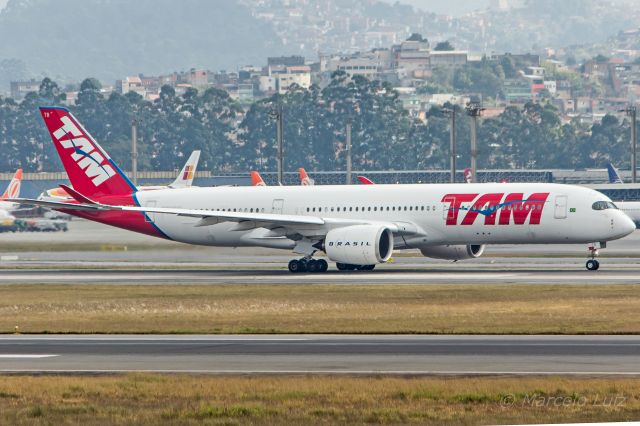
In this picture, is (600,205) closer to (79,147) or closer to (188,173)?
(79,147)

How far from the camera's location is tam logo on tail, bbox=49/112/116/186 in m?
70.0

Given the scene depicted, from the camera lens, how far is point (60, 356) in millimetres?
32562

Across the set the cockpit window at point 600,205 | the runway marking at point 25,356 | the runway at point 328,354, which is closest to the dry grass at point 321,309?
the runway at point 328,354

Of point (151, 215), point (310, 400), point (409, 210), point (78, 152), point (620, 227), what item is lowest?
point (310, 400)

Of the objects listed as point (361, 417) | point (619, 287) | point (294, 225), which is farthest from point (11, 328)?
point (294, 225)

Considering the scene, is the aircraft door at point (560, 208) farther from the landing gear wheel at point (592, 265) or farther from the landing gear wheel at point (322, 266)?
the landing gear wheel at point (322, 266)

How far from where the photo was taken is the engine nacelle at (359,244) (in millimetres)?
63344

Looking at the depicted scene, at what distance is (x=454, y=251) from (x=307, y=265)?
6.76m

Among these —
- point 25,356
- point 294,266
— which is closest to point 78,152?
point 294,266

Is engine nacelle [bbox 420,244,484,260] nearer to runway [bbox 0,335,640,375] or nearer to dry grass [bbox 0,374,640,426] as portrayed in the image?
runway [bbox 0,335,640,375]

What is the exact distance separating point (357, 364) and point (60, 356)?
22.3 feet

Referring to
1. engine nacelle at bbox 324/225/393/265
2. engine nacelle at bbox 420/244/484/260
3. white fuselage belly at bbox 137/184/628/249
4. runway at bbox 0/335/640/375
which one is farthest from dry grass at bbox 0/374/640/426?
engine nacelle at bbox 420/244/484/260

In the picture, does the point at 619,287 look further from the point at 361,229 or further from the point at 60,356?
the point at 60,356

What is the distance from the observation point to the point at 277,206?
69500mm
